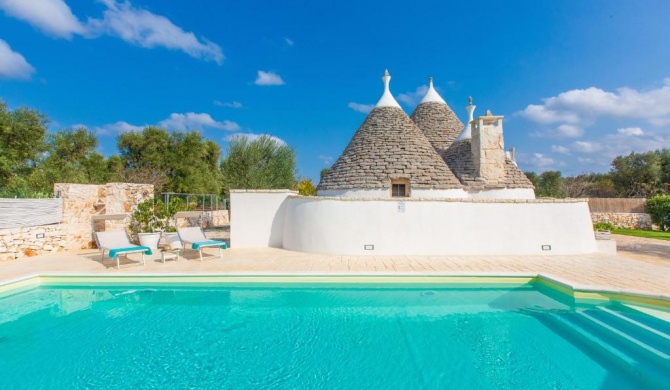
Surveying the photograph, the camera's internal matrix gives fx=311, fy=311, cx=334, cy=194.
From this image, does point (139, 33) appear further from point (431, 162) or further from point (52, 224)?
point (431, 162)

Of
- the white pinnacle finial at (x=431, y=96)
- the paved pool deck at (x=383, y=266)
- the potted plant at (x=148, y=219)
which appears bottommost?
the paved pool deck at (x=383, y=266)

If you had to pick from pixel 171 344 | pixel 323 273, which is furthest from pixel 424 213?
pixel 171 344

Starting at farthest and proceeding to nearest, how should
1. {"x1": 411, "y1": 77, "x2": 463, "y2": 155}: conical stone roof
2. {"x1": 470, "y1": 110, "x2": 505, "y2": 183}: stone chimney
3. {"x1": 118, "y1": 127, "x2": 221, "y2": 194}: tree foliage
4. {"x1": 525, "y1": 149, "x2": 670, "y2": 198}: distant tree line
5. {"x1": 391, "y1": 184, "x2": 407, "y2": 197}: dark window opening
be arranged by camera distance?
{"x1": 525, "y1": 149, "x2": 670, "y2": 198}: distant tree line
{"x1": 118, "y1": 127, "x2": 221, "y2": 194}: tree foliage
{"x1": 411, "y1": 77, "x2": 463, "y2": 155}: conical stone roof
{"x1": 470, "y1": 110, "x2": 505, "y2": 183}: stone chimney
{"x1": 391, "y1": 184, "x2": 407, "y2": 197}: dark window opening

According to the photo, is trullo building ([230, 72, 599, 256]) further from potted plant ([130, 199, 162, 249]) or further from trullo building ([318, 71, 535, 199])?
potted plant ([130, 199, 162, 249])

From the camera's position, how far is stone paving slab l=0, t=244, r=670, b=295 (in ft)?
24.5

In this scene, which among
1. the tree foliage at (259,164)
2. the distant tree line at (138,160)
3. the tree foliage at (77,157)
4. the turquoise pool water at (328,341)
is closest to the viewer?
the turquoise pool water at (328,341)

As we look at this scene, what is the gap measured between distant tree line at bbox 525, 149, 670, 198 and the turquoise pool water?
35534mm

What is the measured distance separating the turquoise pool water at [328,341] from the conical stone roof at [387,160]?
6686 millimetres

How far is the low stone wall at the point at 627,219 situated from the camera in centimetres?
2356

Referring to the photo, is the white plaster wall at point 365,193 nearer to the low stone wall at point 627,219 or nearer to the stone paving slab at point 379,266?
the stone paving slab at point 379,266

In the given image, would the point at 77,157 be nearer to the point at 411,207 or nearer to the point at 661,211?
the point at 411,207

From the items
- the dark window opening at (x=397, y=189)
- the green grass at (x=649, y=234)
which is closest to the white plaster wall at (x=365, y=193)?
the dark window opening at (x=397, y=189)

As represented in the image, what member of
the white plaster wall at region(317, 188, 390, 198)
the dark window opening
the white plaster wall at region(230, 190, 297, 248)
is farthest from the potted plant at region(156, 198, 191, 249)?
the dark window opening

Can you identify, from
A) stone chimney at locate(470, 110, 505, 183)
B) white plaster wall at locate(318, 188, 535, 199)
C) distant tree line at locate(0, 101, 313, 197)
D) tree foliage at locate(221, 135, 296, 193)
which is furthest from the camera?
tree foliage at locate(221, 135, 296, 193)
